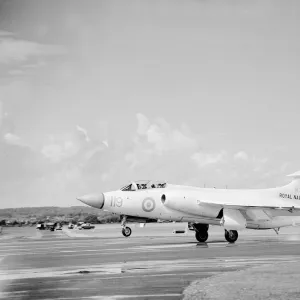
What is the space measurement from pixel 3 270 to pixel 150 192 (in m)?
14.2

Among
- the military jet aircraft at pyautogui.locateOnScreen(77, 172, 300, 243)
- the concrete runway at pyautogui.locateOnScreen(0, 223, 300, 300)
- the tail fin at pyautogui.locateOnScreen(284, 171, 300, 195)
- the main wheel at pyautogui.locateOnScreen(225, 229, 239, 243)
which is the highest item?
the tail fin at pyautogui.locateOnScreen(284, 171, 300, 195)

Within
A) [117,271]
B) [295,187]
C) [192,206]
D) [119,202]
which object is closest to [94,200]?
[119,202]

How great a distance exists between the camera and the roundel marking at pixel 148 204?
1175 inches

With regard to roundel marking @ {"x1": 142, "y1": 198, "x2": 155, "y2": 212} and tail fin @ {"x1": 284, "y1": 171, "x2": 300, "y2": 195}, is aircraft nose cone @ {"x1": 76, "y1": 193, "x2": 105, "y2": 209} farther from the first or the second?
tail fin @ {"x1": 284, "y1": 171, "x2": 300, "y2": 195}

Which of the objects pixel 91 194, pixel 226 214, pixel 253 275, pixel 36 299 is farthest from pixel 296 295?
pixel 91 194

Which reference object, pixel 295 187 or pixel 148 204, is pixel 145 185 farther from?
pixel 295 187

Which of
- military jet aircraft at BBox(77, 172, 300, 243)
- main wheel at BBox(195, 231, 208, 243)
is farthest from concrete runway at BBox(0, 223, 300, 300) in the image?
main wheel at BBox(195, 231, 208, 243)

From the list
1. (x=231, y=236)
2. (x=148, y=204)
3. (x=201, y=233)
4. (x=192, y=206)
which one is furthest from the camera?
(x=201, y=233)

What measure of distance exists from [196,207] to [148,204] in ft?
7.75

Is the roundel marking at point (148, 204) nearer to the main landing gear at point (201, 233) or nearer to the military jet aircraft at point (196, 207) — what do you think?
the military jet aircraft at point (196, 207)

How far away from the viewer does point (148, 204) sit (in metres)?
29.9

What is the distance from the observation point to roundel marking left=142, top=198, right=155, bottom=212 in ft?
97.9

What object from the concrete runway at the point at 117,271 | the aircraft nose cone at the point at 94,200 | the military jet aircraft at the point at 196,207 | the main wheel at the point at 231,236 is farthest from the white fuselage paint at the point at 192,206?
the concrete runway at the point at 117,271

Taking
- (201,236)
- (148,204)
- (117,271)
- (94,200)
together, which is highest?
(94,200)
